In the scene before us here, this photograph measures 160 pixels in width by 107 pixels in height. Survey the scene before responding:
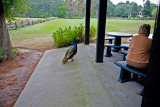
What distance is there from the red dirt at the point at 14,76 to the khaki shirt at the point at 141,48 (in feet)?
9.74

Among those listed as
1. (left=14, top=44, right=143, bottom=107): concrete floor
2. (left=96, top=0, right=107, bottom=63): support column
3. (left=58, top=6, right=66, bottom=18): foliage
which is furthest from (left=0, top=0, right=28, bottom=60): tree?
(left=58, top=6, right=66, bottom=18): foliage

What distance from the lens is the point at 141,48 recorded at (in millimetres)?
2438

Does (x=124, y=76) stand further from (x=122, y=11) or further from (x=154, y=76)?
(x=122, y=11)

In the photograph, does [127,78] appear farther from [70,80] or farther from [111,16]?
[111,16]

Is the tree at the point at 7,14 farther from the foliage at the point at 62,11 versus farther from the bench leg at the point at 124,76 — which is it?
the foliage at the point at 62,11

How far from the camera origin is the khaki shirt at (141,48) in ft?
7.87

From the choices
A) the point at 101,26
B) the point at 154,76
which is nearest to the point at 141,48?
the point at 154,76

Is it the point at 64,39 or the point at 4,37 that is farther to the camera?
the point at 64,39

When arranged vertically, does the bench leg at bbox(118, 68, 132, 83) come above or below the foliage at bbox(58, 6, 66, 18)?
below

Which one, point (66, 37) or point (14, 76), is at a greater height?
point (66, 37)

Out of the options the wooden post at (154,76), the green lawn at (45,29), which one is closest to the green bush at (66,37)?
the green lawn at (45,29)

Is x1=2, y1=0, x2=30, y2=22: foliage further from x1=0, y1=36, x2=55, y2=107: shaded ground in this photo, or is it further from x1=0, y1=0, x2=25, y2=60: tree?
x1=0, y1=36, x2=55, y2=107: shaded ground

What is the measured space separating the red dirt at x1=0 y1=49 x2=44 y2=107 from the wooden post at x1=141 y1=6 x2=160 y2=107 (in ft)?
9.62

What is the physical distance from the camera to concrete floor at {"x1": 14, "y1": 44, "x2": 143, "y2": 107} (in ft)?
8.08
